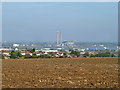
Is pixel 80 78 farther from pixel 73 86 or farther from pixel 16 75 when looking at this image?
pixel 16 75

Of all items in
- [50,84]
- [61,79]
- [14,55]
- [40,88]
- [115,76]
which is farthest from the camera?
[14,55]

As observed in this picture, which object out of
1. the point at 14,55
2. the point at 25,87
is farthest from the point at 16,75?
the point at 14,55

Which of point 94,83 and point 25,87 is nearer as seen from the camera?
point 25,87

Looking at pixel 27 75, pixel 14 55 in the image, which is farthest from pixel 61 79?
pixel 14 55

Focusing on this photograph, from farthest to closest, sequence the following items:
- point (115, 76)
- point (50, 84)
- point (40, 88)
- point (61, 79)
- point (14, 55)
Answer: point (14, 55)
point (115, 76)
point (61, 79)
point (50, 84)
point (40, 88)

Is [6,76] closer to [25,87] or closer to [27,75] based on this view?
[27,75]

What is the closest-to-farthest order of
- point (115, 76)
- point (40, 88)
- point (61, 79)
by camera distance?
point (40, 88) → point (61, 79) → point (115, 76)

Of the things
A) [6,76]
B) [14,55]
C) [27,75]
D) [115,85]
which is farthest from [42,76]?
[14,55]

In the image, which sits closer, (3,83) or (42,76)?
(3,83)
